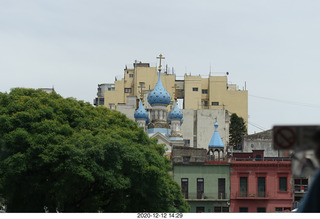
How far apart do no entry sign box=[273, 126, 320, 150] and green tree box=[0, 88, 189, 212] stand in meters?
30.3

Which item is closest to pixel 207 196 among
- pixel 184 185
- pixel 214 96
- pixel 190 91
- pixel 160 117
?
pixel 184 185

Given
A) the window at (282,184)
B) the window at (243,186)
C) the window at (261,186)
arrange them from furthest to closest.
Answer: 1. the window at (282,184)
2. the window at (243,186)
3. the window at (261,186)

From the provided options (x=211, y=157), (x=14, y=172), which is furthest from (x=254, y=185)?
(x=14, y=172)

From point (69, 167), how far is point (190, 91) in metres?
80.6

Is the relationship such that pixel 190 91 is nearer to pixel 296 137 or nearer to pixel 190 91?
pixel 190 91

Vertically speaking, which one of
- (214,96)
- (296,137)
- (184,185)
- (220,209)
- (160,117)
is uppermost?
(214,96)

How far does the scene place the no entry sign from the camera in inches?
139

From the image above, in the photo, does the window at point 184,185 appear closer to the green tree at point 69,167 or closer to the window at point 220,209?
the window at point 220,209

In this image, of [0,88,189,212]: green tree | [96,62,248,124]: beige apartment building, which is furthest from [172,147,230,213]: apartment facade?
[96,62,248,124]: beige apartment building

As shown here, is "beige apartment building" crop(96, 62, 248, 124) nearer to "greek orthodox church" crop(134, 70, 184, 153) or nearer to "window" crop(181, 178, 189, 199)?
"greek orthodox church" crop(134, 70, 184, 153)

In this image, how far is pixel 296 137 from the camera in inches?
142

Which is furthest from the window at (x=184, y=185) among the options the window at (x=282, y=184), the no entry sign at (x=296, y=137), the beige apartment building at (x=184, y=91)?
the no entry sign at (x=296, y=137)

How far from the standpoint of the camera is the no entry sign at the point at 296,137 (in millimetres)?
3541

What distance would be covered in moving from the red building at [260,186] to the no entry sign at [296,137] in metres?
53.8
